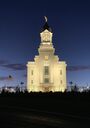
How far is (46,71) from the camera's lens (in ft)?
310

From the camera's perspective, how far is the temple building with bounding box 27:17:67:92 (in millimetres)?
92062

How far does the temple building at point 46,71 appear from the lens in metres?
92.1

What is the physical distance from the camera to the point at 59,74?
94250mm

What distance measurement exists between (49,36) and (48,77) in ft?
41.5
